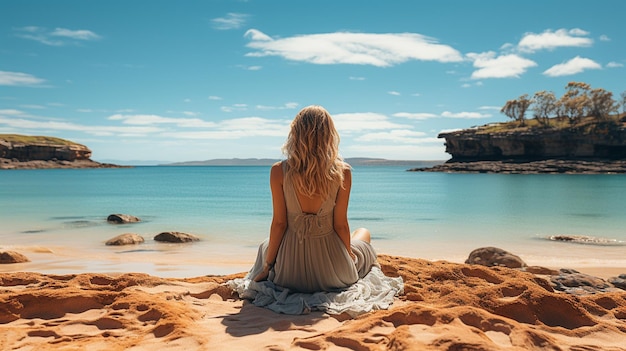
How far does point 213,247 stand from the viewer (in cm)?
1270

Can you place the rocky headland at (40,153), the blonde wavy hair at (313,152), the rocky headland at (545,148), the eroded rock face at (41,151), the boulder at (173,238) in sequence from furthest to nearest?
the rocky headland at (40,153) < the eroded rock face at (41,151) < the rocky headland at (545,148) < the boulder at (173,238) < the blonde wavy hair at (313,152)

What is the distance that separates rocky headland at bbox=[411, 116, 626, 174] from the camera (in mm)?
68812

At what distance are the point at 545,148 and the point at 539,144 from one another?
3.71ft

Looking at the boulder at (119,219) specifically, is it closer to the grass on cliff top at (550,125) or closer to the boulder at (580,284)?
the boulder at (580,284)

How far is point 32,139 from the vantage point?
11231cm

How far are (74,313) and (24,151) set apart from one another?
11911 centimetres

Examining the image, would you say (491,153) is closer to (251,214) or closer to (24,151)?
(251,214)

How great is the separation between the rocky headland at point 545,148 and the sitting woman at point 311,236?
236 feet

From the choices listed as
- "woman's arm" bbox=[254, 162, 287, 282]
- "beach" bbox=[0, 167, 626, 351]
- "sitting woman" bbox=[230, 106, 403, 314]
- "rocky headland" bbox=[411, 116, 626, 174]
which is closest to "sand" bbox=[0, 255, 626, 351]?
"beach" bbox=[0, 167, 626, 351]

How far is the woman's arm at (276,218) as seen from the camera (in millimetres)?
4803

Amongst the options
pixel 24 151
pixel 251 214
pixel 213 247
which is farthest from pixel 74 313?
pixel 24 151

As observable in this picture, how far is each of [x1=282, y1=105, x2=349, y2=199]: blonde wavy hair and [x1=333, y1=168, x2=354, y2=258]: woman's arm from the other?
0.16m

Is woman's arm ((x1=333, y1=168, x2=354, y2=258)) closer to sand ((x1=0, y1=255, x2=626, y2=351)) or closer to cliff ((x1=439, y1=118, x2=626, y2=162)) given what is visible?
sand ((x1=0, y1=255, x2=626, y2=351))

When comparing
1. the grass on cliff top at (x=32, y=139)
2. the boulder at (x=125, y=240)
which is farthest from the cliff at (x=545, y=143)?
the grass on cliff top at (x=32, y=139)
